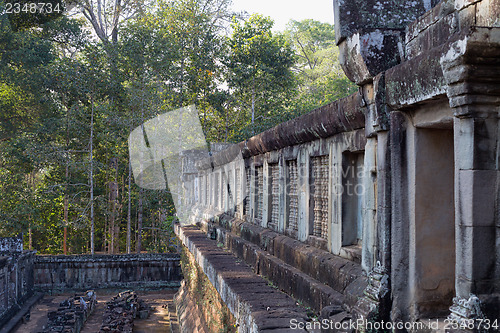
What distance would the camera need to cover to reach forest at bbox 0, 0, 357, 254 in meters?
22.0

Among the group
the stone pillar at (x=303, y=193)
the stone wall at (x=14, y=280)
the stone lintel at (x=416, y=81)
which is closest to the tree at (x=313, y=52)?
the stone wall at (x=14, y=280)

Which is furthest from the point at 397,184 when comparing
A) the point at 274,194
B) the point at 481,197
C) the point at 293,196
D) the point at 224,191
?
the point at 224,191

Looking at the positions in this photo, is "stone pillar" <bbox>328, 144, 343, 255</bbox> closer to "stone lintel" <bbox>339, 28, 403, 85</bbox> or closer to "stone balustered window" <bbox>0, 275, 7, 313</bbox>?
"stone lintel" <bbox>339, 28, 403, 85</bbox>

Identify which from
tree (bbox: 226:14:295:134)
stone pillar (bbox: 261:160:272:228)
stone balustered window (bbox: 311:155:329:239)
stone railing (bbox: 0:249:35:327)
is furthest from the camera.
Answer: tree (bbox: 226:14:295:134)

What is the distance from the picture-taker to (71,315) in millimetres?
13820

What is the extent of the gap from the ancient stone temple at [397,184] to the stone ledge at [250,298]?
23mm

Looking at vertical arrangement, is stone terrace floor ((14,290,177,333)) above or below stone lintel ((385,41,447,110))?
below

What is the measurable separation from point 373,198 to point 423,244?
0.59 m

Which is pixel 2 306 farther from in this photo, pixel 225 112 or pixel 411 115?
pixel 411 115

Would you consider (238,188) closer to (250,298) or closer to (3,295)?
(250,298)

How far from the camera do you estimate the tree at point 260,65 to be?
2162 centimetres

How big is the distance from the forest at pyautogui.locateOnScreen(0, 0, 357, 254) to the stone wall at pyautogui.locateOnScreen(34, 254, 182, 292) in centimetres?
223

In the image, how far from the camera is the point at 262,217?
791cm

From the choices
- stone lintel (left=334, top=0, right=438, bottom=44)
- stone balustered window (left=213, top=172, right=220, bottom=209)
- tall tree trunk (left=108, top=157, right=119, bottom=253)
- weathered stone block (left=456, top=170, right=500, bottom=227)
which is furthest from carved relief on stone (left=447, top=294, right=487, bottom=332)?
tall tree trunk (left=108, top=157, right=119, bottom=253)
